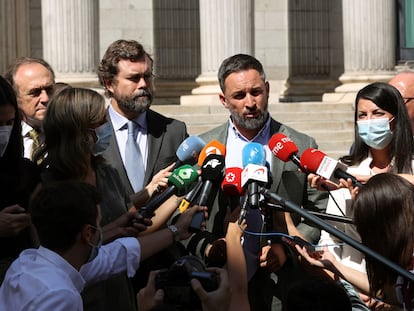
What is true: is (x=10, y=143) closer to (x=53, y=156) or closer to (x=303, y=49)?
(x=53, y=156)

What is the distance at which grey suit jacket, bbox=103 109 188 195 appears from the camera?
7410 mm

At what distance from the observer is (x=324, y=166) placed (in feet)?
19.9

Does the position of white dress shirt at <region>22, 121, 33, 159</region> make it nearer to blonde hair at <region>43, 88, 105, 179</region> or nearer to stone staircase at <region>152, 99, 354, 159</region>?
blonde hair at <region>43, 88, 105, 179</region>

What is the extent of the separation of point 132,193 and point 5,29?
568 inches

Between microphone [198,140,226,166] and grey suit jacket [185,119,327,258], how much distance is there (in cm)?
35

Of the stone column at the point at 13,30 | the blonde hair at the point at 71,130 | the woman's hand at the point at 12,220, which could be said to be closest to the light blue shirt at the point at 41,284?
the woman's hand at the point at 12,220

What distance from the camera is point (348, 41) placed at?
21.2 metres

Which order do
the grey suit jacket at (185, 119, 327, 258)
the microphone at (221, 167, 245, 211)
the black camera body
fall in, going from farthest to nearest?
the grey suit jacket at (185, 119, 327, 258), the microphone at (221, 167, 245, 211), the black camera body

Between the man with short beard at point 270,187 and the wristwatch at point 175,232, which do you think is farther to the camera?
the man with short beard at point 270,187

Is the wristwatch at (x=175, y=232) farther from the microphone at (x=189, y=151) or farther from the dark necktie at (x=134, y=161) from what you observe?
the dark necktie at (x=134, y=161)

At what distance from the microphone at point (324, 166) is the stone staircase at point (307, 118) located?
41.5ft

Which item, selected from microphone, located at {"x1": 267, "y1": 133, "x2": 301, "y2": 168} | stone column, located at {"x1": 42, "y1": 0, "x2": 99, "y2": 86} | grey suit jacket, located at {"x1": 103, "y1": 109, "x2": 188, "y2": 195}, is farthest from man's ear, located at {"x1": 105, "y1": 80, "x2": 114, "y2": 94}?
stone column, located at {"x1": 42, "y1": 0, "x2": 99, "y2": 86}

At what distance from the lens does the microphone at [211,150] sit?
6430 millimetres

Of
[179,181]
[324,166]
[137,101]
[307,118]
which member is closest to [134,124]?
[137,101]
